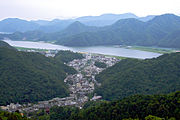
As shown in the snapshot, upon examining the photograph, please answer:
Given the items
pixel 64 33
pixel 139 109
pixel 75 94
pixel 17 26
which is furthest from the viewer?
pixel 17 26

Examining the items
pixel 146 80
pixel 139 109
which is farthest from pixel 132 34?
pixel 139 109

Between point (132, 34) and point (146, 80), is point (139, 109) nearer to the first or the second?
point (146, 80)

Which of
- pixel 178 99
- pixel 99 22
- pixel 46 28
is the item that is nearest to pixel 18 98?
pixel 178 99

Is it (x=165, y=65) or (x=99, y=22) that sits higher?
(x=99, y=22)

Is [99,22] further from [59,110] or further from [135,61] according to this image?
[59,110]

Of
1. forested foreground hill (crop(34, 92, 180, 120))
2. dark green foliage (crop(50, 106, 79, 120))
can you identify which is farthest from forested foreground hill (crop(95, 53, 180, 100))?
forested foreground hill (crop(34, 92, 180, 120))
